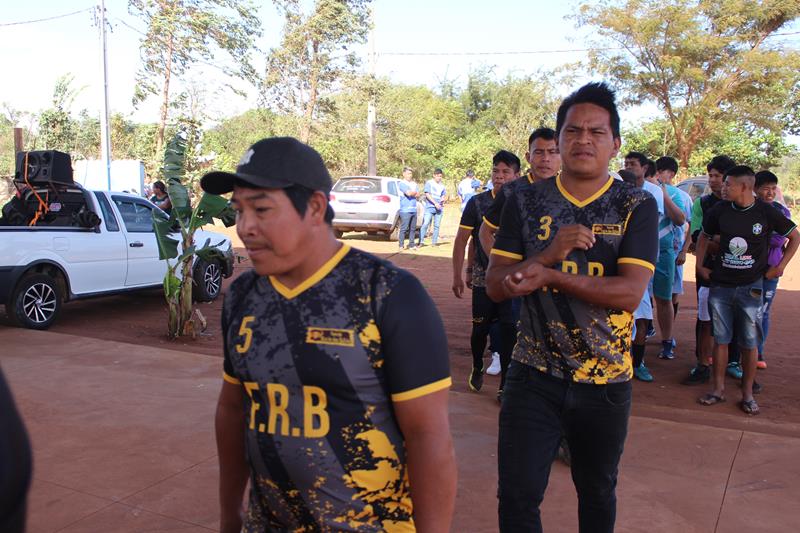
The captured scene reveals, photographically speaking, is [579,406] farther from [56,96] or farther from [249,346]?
[56,96]

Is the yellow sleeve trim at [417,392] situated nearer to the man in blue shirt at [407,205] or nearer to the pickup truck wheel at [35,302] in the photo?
the pickup truck wheel at [35,302]

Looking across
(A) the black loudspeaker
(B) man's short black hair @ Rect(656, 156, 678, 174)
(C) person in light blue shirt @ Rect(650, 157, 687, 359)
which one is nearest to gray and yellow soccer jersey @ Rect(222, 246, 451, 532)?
(C) person in light blue shirt @ Rect(650, 157, 687, 359)

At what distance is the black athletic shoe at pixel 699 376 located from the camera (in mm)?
6523

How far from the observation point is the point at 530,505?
260 centimetres

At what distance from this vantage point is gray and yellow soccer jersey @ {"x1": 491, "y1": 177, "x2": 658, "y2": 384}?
263 centimetres

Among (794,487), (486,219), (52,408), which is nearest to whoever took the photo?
(794,487)

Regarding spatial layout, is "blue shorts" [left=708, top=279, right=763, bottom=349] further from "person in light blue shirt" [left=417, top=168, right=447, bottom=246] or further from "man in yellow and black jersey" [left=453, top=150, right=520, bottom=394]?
"person in light blue shirt" [left=417, top=168, right=447, bottom=246]

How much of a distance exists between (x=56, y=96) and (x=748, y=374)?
2732 cm

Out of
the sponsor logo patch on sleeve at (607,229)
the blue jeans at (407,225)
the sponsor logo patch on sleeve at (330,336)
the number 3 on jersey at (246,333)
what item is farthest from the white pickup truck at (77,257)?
the sponsor logo patch on sleeve at (330,336)

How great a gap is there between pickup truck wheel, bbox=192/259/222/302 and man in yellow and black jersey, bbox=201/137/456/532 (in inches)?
363

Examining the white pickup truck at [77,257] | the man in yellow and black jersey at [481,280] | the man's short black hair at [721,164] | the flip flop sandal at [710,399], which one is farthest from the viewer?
the white pickup truck at [77,257]

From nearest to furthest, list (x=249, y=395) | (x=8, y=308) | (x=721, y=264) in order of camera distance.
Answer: (x=249, y=395) < (x=721, y=264) < (x=8, y=308)

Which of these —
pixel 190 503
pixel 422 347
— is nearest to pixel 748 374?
pixel 190 503

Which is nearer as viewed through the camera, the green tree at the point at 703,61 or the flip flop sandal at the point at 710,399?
the flip flop sandal at the point at 710,399
